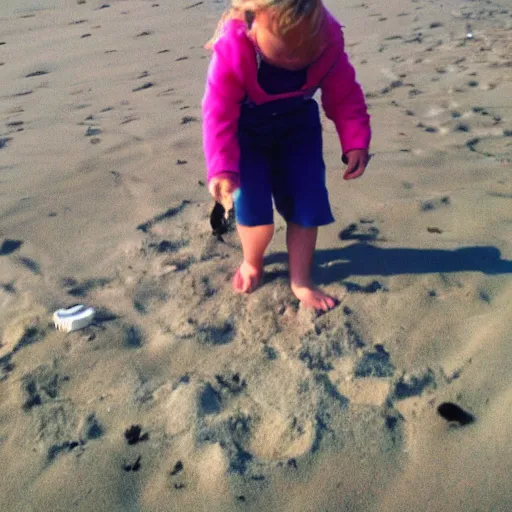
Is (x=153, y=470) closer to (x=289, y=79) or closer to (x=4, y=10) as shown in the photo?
(x=289, y=79)

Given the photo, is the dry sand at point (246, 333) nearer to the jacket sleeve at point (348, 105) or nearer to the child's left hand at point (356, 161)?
the child's left hand at point (356, 161)

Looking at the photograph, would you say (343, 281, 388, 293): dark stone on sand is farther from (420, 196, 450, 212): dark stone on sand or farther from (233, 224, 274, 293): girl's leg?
(420, 196, 450, 212): dark stone on sand

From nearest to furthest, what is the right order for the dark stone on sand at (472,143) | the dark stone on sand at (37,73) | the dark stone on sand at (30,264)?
the dark stone on sand at (30,264) → the dark stone on sand at (472,143) → the dark stone on sand at (37,73)

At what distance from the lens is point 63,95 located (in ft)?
15.6

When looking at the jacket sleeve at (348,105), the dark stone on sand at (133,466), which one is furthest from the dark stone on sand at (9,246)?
the jacket sleeve at (348,105)

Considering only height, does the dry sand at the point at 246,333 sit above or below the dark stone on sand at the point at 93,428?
below

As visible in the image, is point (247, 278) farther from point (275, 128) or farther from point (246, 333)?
point (275, 128)

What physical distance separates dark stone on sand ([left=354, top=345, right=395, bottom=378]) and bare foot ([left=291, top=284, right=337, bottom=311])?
29 cm

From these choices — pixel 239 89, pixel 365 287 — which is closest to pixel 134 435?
pixel 365 287

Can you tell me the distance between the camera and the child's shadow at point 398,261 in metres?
2.43

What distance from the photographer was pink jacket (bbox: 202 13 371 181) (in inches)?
81.0

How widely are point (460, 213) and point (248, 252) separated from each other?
1.05m

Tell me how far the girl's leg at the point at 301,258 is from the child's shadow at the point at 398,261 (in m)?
0.10

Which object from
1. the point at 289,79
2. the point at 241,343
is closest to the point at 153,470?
the point at 241,343
